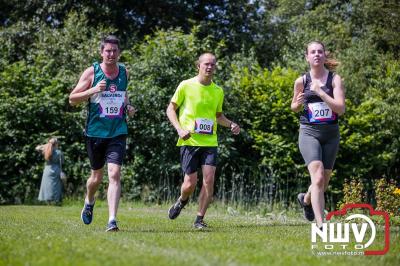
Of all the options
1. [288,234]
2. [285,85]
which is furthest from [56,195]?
[288,234]

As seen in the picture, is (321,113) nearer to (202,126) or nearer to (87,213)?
(202,126)

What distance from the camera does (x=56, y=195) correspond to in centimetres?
1485

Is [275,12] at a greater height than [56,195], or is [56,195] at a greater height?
[275,12]

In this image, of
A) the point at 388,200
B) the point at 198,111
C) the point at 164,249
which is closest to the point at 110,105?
the point at 198,111

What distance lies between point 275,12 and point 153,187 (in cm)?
1415

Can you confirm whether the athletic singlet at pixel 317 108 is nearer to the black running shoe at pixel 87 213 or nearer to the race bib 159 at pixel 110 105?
the race bib 159 at pixel 110 105

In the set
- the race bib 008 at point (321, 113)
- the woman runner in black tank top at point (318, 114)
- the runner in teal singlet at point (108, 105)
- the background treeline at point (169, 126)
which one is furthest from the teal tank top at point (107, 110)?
the background treeline at point (169, 126)

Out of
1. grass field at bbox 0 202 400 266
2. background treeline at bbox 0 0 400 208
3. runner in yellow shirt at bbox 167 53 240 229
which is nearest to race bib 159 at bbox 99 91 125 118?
runner in yellow shirt at bbox 167 53 240 229

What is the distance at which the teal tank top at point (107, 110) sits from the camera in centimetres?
708

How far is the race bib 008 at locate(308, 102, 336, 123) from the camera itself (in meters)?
6.72

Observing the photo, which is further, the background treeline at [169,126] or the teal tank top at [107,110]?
the background treeline at [169,126]

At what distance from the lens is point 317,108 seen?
6758 mm

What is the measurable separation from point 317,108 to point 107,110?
96.7 inches

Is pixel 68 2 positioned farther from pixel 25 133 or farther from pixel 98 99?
pixel 98 99
